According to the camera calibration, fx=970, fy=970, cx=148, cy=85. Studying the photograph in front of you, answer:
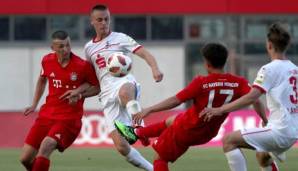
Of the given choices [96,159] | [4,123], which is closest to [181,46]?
[4,123]

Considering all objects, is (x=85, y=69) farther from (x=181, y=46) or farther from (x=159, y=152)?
(x=181, y=46)

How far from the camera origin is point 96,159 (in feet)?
52.7

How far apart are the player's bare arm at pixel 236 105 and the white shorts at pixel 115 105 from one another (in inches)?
95.6

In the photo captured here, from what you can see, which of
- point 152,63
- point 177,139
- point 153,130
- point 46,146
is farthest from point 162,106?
point 46,146

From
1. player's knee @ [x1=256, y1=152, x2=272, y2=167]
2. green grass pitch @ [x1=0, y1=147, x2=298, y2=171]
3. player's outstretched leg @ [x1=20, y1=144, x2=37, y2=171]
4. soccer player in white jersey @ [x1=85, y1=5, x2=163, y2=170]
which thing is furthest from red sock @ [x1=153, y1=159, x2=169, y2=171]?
A: green grass pitch @ [x1=0, y1=147, x2=298, y2=171]

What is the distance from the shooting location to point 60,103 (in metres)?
11.1

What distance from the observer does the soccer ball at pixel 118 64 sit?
11.6 m

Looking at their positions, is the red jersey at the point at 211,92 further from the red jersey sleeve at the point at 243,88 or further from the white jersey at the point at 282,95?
the white jersey at the point at 282,95

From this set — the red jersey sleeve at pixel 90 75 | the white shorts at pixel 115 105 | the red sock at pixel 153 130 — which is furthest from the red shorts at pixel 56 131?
the red sock at pixel 153 130

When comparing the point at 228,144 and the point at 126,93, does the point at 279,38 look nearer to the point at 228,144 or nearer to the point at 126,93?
the point at 228,144

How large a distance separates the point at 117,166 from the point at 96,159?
1727 mm

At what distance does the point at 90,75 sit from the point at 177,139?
1.97 m

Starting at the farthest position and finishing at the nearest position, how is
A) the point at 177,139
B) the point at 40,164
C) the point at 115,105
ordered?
the point at 115,105
the point at 40,164
the point at 177,139

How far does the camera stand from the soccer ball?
11.6 m
